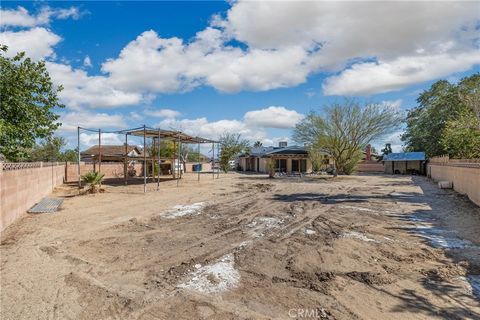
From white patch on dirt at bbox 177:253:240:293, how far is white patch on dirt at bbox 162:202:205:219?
14.0ft

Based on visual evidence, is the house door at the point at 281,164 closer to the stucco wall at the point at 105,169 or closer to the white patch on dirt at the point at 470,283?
the stucco wall at the point at 105,169

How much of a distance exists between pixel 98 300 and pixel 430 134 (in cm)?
3862

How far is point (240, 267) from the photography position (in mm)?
4777

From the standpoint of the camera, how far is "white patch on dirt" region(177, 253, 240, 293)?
4.04 metres

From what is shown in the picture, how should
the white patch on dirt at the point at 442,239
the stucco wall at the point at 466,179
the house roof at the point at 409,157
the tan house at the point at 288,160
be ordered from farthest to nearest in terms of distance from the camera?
the house roof at the point at 409,157 → the tan house at the point at 288,160 → the stucco wall at the point at 466,179 → the white patch on dirt at the point at 442,239

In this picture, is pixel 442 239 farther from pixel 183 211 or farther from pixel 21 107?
pixel 21 107

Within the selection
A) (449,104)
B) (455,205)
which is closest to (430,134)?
(449,104)

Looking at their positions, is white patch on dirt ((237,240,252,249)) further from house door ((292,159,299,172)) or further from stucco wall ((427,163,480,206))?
house door ((292,159,299,172))

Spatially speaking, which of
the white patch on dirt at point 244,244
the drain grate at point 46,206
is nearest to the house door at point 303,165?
the drain grate at point 46,206

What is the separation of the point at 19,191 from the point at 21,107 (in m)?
3.07

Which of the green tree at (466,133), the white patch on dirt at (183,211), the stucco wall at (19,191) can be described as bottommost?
the white patch on dirt at (183,211)

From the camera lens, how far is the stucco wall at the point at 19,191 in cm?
688

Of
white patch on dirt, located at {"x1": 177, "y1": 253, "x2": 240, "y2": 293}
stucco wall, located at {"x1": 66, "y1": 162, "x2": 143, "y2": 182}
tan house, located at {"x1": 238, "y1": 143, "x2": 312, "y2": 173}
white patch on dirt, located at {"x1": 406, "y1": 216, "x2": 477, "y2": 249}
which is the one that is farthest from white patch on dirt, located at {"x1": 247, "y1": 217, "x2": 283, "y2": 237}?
tan house, located at {"x1": 238, "y1": 143, "x2": 312, "y2": 173}

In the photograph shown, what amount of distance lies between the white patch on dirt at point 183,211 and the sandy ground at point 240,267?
249mm
